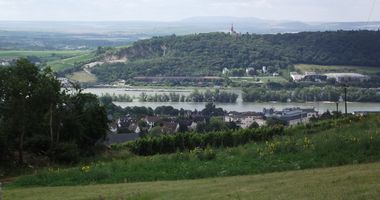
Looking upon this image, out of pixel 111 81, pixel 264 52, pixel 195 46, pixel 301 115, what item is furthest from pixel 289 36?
pixel 301 115

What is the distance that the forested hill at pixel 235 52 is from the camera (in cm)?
Answer: 8488

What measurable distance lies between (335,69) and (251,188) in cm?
7390

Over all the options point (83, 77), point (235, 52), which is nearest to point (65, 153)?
point (83, 77)

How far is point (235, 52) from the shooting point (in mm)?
98625

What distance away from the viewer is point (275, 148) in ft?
54.1

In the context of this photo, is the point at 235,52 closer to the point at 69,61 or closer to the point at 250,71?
the point at 250,71

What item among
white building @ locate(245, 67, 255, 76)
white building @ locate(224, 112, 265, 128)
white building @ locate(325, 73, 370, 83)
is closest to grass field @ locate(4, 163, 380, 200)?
white building @ locate(224, 112, 265, 128)

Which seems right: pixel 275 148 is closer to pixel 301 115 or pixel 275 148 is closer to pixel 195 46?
pixel 301 115

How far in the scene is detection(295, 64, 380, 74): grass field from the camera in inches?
3041

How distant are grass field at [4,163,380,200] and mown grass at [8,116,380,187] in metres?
0.97

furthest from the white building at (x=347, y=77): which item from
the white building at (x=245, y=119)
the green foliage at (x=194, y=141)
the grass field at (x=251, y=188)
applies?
the grass field at (x=251, y=188)

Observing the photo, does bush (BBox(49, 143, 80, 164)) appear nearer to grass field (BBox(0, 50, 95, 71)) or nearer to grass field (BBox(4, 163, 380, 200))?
grass field (BBox(4, 163, 380, 200))

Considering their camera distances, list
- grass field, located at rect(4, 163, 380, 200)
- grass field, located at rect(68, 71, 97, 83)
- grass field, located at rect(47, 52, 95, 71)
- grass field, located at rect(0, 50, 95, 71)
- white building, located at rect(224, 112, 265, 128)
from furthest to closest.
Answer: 1. grass field, located at rect(0, 50, 95, 71)
2. grass field, located at rect(47, 52, 95, 71)
3. grass field, located at rect(68, 71, 97, 83)
4. white building, located at rect(224, 112, 265, 128)
5. grass field, located at rect(4, 163, 380, 200)

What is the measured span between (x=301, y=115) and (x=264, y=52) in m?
47.9
